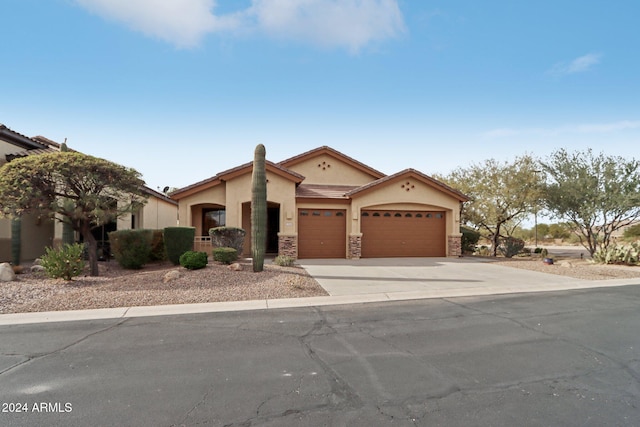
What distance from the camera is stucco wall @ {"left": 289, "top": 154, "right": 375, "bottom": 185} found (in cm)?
2156

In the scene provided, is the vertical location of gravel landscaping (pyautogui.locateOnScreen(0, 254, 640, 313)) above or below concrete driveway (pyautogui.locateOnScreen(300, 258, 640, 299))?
above

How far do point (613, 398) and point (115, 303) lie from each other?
9589mm

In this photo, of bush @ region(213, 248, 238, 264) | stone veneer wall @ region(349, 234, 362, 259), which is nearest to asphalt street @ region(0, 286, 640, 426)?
bush @ region(213, 248, 238, 264)

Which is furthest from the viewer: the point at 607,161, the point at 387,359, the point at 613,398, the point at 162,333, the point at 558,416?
the point at 607,161

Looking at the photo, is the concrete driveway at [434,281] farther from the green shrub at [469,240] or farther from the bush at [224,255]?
the green shrub at [469,240]

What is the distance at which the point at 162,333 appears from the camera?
5.93 m

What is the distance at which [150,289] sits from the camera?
9.08 meters

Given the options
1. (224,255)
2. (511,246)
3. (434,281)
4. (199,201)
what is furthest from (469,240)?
(199,201)

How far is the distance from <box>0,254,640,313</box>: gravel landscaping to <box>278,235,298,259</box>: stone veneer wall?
481cm

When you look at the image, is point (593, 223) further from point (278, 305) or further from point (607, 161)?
point (278, 305)

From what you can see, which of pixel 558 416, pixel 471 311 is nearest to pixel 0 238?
pixel 471 311

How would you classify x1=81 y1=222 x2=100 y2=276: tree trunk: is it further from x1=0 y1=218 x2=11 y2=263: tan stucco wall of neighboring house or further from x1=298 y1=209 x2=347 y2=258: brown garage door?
x1=298 y1=209 x2=347 y2=258: brown garage door

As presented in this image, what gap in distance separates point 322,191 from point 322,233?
9.16 ft

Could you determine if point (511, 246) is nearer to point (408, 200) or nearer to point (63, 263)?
point (408, 200)
